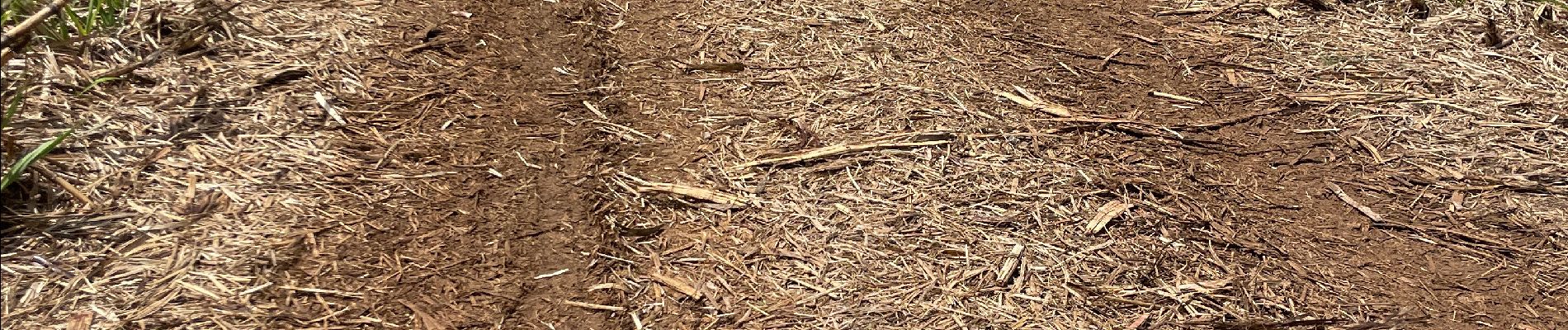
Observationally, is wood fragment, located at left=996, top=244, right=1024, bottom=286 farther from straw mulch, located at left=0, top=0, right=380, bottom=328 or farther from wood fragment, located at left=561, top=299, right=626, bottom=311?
straw mulch, located at left=0, top=0, right=380, bottom=328

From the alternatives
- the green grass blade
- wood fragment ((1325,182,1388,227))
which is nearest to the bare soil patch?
wood fragment ((1325,182,1388,227))

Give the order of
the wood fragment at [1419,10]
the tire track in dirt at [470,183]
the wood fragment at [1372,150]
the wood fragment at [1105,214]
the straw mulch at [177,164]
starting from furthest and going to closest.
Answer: the wood fragment at [1419,10] < the wood fragment at [1372,150] < the wood fragment at [1105,214] < the tire track in dirt at [470,183] < the straw mulch at [177,164]

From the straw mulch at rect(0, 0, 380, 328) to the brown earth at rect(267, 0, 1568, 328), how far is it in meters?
0.13

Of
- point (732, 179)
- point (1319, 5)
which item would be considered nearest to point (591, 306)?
point (732, 179)

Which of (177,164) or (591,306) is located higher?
(177,164)

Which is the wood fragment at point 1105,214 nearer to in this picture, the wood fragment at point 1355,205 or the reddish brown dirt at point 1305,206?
the reddish brown dirt at point 1305,206

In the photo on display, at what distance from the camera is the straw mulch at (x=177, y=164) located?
2.91 meters

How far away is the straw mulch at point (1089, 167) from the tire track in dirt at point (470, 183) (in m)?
0.18

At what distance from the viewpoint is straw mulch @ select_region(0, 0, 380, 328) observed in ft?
9.55

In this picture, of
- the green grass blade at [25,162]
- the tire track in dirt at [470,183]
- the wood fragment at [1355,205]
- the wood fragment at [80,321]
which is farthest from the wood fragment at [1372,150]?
the green grass blade at [25,162]

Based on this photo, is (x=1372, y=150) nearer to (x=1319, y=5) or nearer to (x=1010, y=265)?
(x=1319, y=5)

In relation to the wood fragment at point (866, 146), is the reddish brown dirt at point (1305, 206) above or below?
below

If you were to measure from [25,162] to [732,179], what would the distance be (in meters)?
1.93

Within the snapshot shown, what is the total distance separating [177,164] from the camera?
10.9ft
